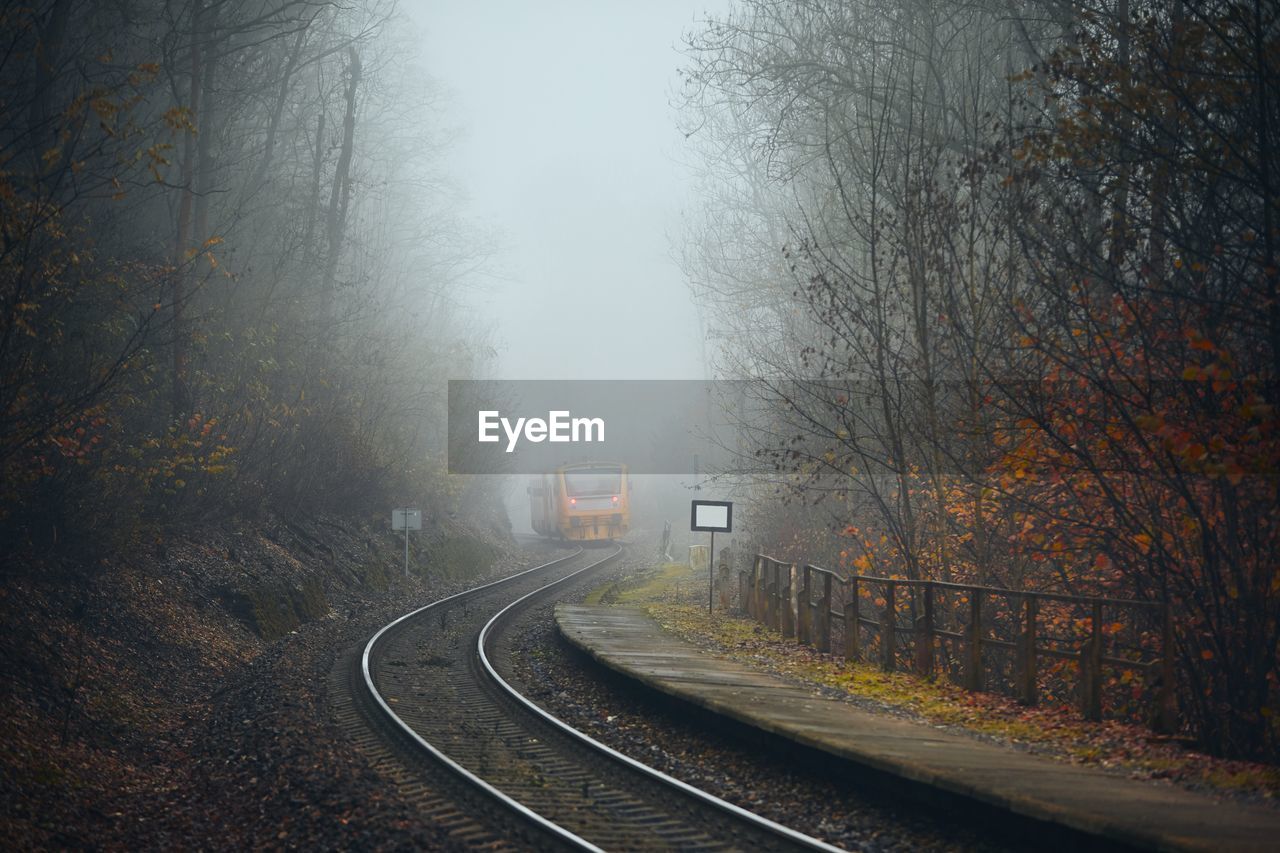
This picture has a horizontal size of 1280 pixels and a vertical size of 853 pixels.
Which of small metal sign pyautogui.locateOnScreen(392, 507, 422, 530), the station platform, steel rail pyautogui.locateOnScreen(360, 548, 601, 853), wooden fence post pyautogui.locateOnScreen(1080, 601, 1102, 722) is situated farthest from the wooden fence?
small metal sign pyautogui.locateOnScreen(392, 507, 422, 530)

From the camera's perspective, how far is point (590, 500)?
43500 millimetres

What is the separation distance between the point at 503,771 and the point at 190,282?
14071 millimetres

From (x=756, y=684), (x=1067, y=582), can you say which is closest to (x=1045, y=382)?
(x=1067, y=582)

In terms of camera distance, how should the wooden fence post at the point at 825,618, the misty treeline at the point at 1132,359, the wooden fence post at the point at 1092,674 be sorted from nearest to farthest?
the misty treeline at the point at 1132,359, the wooden fence post at the point at 1092,674, the wooden fence post at the point at 825,618

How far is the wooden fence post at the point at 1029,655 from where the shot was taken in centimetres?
940

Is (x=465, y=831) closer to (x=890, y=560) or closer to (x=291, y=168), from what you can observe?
Answer: (x=890, y=560)

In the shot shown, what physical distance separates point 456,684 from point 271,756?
13.0 feet

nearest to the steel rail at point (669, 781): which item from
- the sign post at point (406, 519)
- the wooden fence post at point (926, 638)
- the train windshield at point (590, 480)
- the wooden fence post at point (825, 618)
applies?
the wooden fence post at point (926, 638)

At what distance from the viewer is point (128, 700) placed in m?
11.0

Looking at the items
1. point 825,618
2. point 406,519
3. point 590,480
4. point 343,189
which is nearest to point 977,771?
point 825,618

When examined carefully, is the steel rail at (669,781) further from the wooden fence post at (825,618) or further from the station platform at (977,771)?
the wooden fence post at (825,618)

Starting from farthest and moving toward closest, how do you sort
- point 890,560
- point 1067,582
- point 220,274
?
1. point 220,274
2. point 890,560
3. point 1067,582

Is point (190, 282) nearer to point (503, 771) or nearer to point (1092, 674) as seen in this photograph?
point (503, 771)

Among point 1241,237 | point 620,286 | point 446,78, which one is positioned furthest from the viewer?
point 620,286
